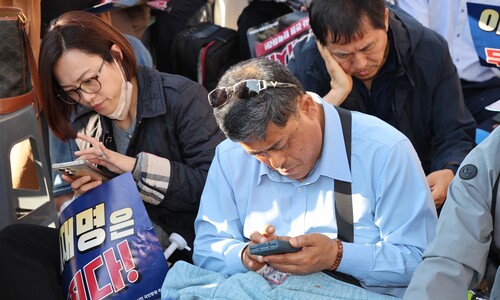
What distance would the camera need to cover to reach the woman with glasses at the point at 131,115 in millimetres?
3389

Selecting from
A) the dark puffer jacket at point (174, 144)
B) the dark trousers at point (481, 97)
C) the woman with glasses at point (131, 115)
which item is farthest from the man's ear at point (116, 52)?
the dark trousers at point (481, 97)

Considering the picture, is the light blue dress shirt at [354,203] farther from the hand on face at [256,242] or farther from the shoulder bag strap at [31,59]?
the shoulder bag strap at [31,59]

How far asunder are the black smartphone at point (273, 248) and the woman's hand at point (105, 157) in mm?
882

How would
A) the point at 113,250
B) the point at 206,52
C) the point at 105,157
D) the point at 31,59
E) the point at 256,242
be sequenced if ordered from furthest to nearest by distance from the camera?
1. the point at 206,52
2. the point at 31,59
3. the point at 105,157
4. the point at 113,250
5. the point at 256,242

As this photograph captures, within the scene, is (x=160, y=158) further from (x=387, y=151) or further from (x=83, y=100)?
(x=387, y=151)

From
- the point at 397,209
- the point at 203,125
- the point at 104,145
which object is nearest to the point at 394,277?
the point at 397,209

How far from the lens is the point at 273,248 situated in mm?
2672

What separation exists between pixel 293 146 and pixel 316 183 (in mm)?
197

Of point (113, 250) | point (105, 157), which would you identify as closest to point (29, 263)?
point (113, 250)

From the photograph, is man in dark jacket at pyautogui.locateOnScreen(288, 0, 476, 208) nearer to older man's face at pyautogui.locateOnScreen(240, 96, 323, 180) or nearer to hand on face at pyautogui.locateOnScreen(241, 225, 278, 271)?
older man's face at pyautogui.locateOnScreen(240, 96, 323, 180)

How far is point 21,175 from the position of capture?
3.91 meters

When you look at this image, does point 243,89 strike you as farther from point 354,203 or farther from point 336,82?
point 336,82

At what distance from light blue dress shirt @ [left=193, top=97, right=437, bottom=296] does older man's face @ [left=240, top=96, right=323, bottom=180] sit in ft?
0.14

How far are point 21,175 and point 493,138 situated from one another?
2.30 m
